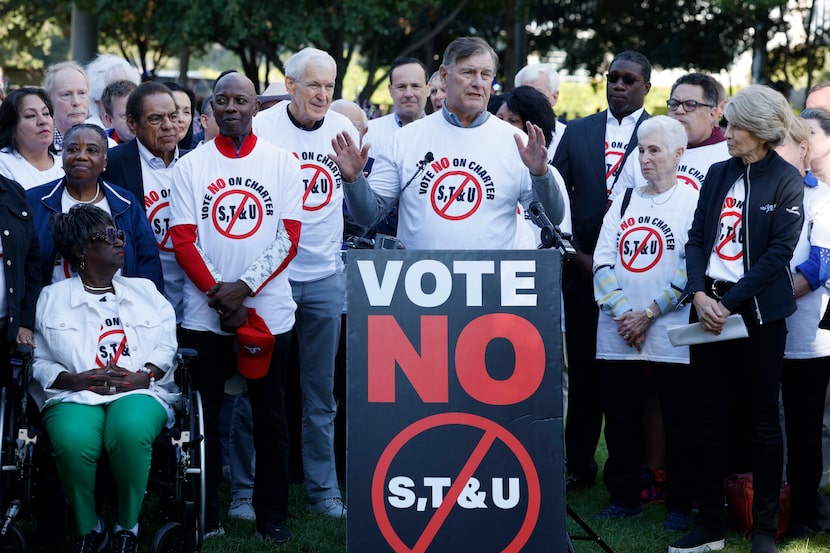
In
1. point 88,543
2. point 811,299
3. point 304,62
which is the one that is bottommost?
point 88,543

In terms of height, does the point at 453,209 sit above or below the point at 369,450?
above

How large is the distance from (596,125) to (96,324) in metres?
3.19

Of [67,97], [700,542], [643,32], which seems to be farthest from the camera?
[643,32]

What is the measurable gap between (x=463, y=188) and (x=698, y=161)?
1.72 metres

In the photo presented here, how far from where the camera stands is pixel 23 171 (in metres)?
5.80

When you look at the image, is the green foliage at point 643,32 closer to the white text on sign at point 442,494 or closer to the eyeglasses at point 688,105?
the eyeglasses at point 688,105

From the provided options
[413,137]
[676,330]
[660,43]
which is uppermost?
[660,43]

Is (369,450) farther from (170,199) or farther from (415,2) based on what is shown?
(415,2)

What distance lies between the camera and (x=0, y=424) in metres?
4.63

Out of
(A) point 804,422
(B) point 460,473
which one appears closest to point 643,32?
(A) point 804,422

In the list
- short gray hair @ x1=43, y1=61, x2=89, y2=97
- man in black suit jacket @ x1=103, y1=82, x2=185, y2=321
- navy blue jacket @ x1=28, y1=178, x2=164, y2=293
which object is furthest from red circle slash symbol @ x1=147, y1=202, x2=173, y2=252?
short gray hair @ x1=43, y1=61, x2=89, y2=97

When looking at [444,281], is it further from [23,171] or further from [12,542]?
[23,171]

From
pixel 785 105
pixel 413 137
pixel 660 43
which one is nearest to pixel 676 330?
pixel 785 105

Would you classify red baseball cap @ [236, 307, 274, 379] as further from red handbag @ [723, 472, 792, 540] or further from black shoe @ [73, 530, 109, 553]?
red handbag @ [723, 472, 792, 540]
